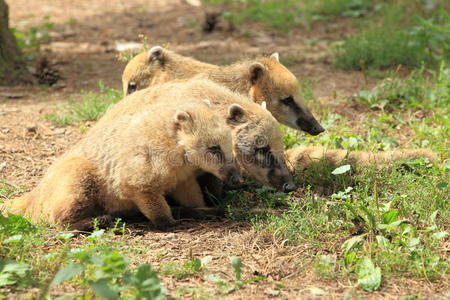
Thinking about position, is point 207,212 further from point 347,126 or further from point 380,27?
point 380,27

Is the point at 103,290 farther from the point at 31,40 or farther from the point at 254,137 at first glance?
the point at 31,40

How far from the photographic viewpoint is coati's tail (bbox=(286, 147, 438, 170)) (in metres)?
5.77

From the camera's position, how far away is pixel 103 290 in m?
3.40

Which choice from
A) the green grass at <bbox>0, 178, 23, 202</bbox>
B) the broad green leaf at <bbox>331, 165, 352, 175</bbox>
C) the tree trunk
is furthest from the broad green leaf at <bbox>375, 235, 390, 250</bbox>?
the tree trunk

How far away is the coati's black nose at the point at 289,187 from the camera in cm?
551

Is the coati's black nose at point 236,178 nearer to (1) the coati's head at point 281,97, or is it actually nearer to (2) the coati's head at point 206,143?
(2) the coati's head at point 206,143

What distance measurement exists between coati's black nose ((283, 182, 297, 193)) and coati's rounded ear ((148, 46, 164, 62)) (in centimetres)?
307

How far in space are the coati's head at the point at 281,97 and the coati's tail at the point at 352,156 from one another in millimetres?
526

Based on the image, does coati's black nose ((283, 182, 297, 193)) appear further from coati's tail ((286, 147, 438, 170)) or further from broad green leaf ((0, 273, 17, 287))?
broad green leaf ((0, 273, 17, 287))

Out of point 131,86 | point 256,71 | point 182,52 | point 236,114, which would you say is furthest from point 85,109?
point 182,52

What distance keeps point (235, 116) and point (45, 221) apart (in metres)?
1.90

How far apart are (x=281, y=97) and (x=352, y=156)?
1139 millimetres

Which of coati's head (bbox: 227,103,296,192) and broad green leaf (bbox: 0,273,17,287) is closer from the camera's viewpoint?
broad green leaf (bbox: 0,273,17,287)

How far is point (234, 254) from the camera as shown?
4.57 m
